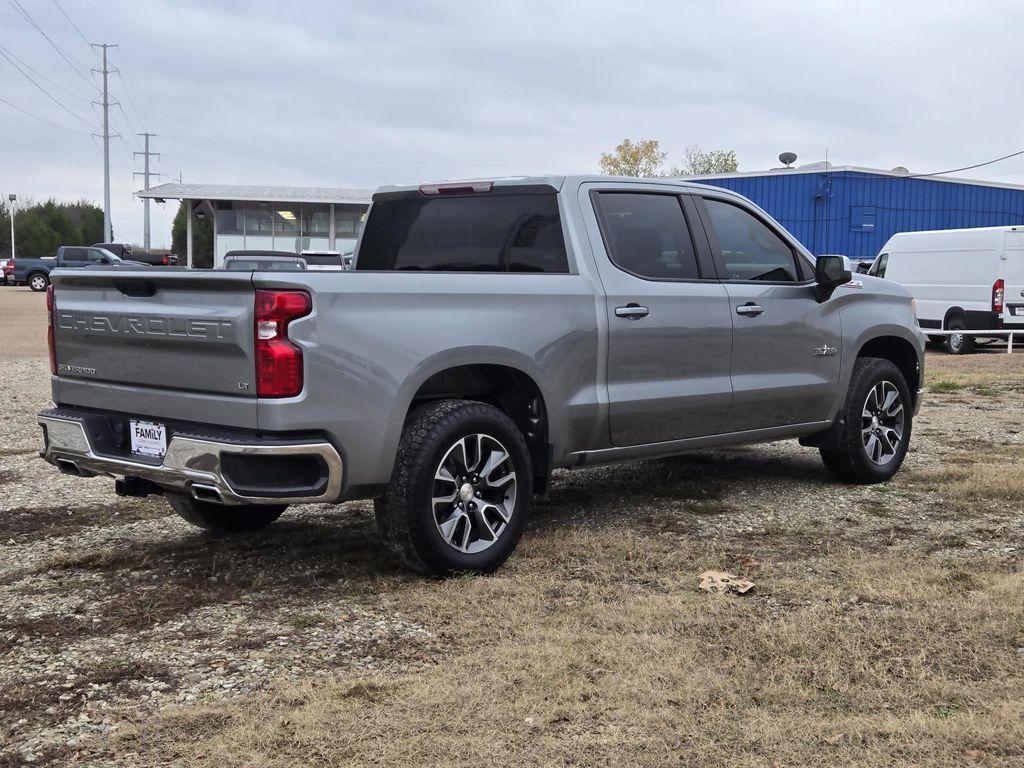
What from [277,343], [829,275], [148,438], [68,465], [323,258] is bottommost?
[68,465]

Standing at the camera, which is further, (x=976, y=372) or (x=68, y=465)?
(x=976, y=372)

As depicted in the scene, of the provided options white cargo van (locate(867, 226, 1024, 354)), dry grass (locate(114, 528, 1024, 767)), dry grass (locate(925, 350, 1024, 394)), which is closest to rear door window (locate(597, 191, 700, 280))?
dry grass (locate(114, 528, 1024, 767))

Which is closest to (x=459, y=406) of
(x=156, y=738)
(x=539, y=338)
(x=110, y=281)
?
(x=539, y=338)

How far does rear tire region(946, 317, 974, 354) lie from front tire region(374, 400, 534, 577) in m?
16.6

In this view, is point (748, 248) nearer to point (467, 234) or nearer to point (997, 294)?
point (467, 234)

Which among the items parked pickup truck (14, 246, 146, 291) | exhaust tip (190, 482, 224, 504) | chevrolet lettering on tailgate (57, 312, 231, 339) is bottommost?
exhaust tip (190, 482, 224, 504)

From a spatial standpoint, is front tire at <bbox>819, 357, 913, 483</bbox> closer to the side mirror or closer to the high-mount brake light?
Answer: the side mirror

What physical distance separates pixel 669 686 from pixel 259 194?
54200 millimetres

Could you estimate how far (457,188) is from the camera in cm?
607

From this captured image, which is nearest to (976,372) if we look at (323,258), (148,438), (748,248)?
(748,248)

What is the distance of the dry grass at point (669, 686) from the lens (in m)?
3.29

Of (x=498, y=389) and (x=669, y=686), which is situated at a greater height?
(x=498, y=389)

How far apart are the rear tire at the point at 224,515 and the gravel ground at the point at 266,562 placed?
0.09 metres

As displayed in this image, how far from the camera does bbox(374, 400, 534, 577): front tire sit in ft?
15.8
